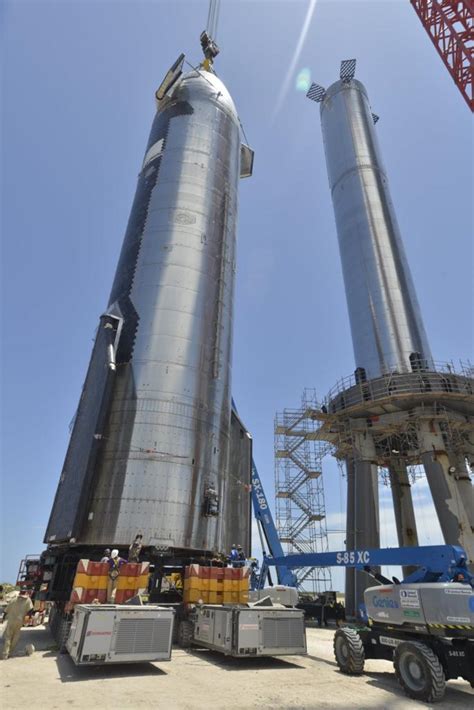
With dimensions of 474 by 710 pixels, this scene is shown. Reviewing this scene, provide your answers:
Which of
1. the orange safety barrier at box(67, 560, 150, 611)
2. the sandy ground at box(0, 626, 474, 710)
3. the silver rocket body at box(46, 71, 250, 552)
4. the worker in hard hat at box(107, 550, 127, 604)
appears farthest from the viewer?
the silver rocket body at box(46, 71, 250, 552)

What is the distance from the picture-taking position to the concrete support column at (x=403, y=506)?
32.2m

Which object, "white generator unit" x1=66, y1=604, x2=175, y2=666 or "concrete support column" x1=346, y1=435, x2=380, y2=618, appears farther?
"concrete support column" x1=346, y1=435, x2=380, y2=618

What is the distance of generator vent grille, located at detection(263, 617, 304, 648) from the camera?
1062 cm

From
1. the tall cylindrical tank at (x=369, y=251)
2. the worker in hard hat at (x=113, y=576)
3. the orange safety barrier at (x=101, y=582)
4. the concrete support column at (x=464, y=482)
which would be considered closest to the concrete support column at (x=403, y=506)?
the concrete support column at (x=464, y=482)

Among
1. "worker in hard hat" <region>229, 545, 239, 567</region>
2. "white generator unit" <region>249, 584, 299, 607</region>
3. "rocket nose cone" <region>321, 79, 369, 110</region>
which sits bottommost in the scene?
"white generator unit" <region>249, 584, 299, 607</region>

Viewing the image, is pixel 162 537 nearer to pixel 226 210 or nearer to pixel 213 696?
pixel 213 696

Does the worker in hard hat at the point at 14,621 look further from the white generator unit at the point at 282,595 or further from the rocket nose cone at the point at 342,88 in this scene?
the rocket nose cone at the point at 342,88

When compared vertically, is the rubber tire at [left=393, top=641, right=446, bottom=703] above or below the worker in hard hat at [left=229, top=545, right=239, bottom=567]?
below

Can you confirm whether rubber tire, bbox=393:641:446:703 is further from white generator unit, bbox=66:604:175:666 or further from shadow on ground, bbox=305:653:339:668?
white generator unit, bbox=66:604:175:666

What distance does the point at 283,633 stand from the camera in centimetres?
1079

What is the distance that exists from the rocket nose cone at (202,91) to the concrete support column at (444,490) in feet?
78.6

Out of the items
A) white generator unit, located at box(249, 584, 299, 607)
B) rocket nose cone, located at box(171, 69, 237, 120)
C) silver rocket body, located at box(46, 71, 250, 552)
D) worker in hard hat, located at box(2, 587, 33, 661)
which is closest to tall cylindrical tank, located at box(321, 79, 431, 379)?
silver rocket body, located at box(46, 71, 250, 552)

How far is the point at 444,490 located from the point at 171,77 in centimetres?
3024

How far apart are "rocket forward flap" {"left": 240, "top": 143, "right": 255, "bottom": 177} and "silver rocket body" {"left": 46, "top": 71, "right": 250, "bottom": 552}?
7227 mm
